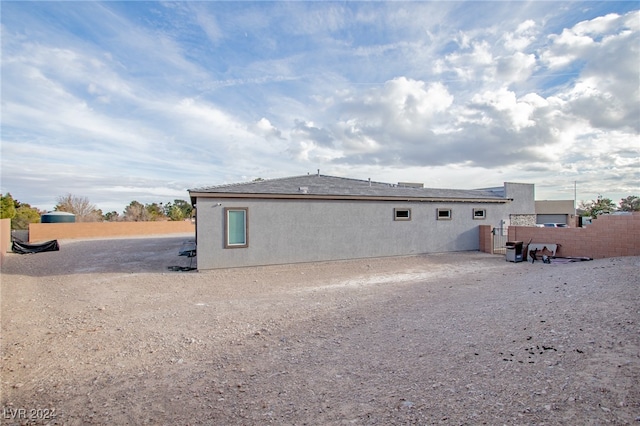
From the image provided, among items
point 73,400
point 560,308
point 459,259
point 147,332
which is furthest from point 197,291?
point 459,259

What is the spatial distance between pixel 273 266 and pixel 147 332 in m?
6.77

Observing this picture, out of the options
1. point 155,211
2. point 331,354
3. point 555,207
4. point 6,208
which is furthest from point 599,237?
point 155,211

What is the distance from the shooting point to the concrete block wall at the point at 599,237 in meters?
10.7

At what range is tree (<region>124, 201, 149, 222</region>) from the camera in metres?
40.1

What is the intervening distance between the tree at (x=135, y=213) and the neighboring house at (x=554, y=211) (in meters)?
45.8

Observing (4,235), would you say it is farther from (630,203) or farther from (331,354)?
(630,203)

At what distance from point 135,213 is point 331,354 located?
4355cm

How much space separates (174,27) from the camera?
1033 cm

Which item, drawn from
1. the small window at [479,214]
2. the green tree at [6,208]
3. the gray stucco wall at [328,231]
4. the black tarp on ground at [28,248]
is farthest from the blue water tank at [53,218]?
the small window at [479,214]

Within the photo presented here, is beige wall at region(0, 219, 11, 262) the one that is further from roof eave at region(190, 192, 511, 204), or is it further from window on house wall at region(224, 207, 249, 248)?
window on house wall at region(224, 207, 249, 248)

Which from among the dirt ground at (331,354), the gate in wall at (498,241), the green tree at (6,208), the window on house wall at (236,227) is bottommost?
the dirt ground at (331,354)

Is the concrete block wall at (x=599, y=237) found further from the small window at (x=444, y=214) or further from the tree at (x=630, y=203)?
the tree at (x=630, y=203)

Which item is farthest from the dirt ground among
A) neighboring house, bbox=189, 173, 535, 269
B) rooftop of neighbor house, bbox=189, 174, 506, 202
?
rooftop of neighbor house, bbox=189, 174, 506, 202

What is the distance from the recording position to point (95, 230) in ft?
92.7
